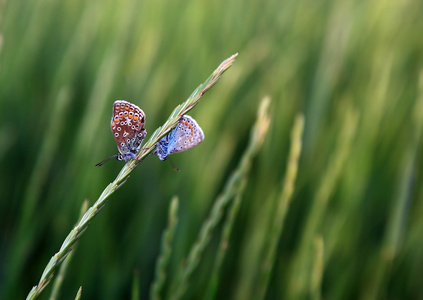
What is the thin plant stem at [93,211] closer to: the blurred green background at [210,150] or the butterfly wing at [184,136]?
the butterfly wing at [184,136]

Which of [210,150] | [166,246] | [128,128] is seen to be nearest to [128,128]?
[128,128]

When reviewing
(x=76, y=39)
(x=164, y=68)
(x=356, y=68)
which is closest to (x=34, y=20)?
(x=76, y=39)

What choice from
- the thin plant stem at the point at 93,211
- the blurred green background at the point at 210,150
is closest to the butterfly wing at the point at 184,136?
the thin plant stem at the point at 93,211

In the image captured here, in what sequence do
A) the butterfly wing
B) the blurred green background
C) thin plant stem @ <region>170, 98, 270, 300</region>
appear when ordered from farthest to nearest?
the blurred green background
thin plant stem @ <region>170, 98, 270, 300</region>
the butterfly wing

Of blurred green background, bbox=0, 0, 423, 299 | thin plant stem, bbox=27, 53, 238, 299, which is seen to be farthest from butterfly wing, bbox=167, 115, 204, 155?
blurred green background, bbox=0, 0, 423, 299

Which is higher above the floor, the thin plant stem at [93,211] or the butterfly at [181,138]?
the butterfly at [181,138]

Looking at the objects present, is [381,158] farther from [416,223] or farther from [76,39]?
[76,39]

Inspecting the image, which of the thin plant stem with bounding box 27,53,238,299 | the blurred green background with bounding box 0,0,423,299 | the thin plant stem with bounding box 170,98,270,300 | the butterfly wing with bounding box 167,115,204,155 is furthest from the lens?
the blurred green background with bounding box 0,0,423,299

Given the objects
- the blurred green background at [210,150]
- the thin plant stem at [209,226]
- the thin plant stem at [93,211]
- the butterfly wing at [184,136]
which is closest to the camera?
the thin plant stem at [93,211]

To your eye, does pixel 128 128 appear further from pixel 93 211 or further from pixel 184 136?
pixel 93 211

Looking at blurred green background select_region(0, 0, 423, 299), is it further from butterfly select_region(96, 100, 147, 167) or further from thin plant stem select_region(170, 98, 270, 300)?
butterfly select_region(96, 100, 147, 167)
